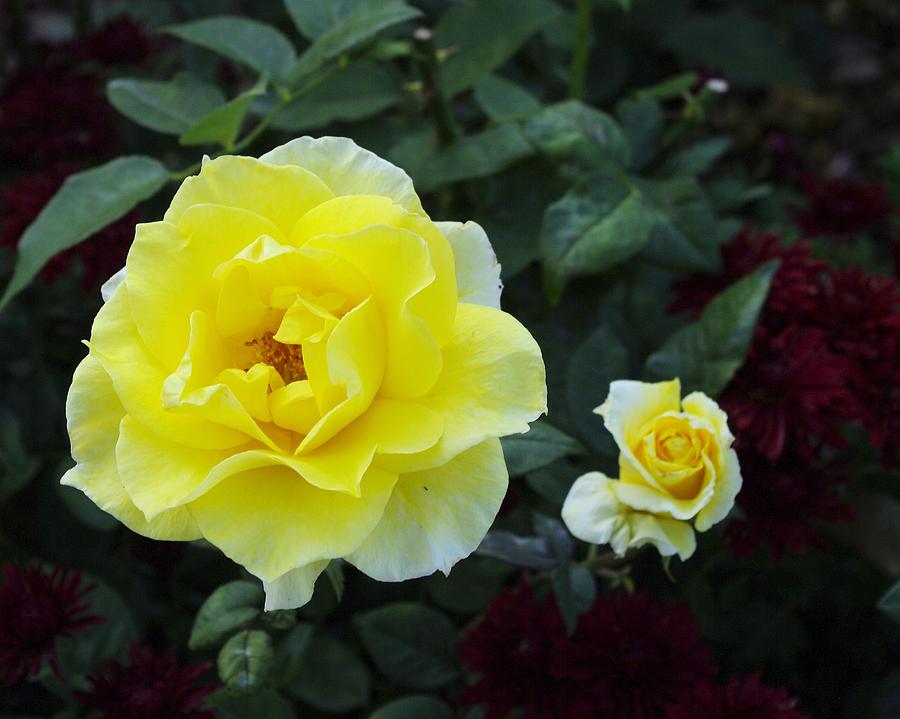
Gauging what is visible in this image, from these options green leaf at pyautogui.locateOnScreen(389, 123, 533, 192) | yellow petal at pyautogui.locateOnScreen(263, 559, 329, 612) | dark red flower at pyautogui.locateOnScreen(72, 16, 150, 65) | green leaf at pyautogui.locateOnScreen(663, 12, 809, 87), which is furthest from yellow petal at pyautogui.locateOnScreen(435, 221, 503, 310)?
green leaf at pyautogui.locateOnScreen(663, 12, 809, 87)

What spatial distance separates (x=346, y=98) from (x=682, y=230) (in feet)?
1.51

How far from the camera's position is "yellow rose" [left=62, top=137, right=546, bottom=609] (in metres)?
0.69

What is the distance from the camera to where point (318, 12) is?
1218 mm

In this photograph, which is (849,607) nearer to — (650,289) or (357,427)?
(650,289)

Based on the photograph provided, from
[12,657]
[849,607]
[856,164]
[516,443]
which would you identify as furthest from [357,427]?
[856,164]

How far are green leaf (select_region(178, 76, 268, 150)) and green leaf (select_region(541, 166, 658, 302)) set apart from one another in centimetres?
35

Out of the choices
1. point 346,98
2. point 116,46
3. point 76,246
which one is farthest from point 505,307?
point 116,46

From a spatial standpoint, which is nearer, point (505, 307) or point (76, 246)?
point (76, 246)

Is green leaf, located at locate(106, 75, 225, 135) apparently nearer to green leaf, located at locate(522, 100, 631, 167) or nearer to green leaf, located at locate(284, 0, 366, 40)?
green leaf, located at locate(284, 0, 366, 40)

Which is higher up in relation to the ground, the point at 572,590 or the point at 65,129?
the point at 65,129

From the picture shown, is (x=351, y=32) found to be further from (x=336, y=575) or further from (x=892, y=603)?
(x=892, y=603)

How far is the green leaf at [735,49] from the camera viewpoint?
6.78 ft

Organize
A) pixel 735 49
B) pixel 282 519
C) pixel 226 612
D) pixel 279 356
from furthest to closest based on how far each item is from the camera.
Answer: pixel 735 49 < pixel 226 612 < pixel 279 356 < pixel 282 519

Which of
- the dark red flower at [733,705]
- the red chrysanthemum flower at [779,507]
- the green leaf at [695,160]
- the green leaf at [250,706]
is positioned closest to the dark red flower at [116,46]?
the green leaf at [695,160]
